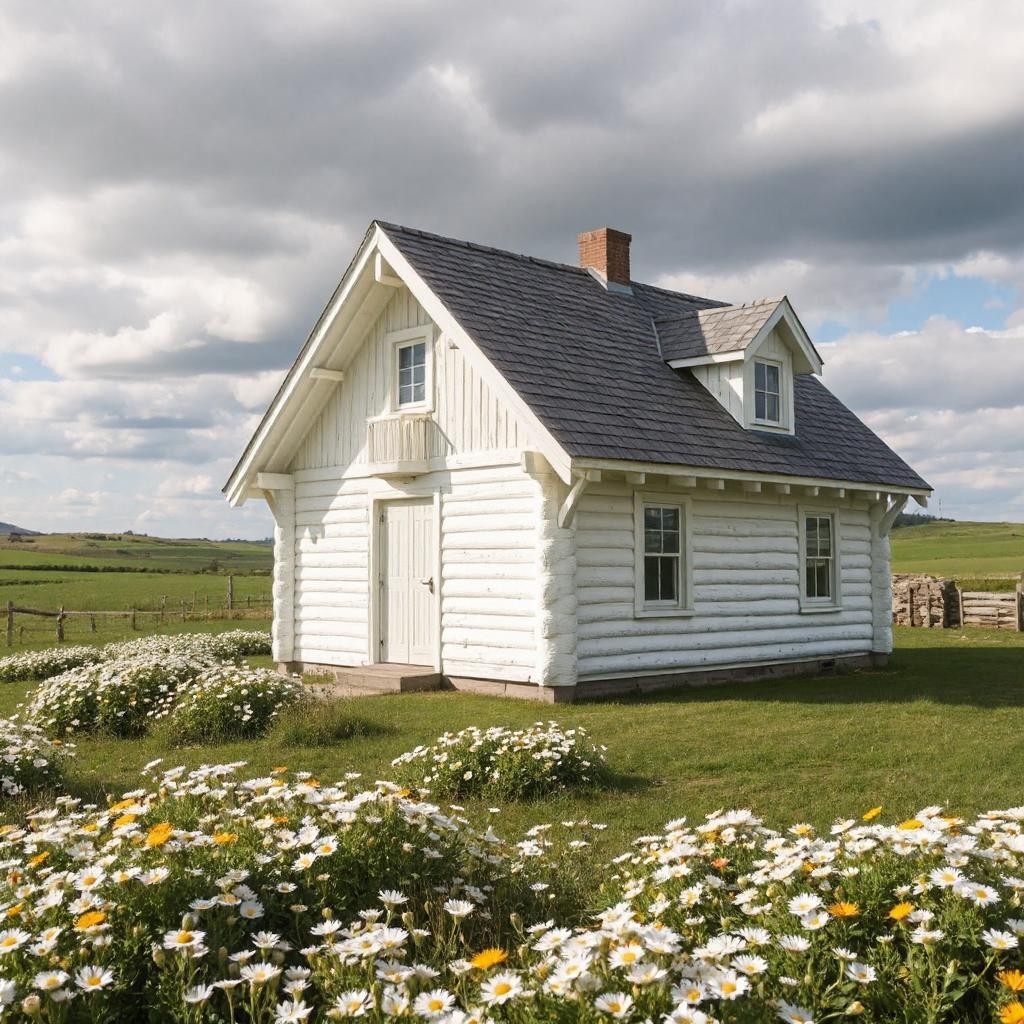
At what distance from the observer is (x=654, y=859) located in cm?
514

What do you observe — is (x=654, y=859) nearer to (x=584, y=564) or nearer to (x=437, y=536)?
(x=584, y=564)

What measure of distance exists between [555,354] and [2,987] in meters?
14.4

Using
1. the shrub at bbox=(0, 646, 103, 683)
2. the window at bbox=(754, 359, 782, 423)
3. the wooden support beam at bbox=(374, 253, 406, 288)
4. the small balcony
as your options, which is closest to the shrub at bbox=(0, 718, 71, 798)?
the small balcony

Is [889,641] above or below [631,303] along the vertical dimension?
below

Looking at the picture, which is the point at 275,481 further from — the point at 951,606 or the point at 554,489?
the point at 951,606

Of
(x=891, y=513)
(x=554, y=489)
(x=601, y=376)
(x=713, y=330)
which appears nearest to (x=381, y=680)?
(x=554, y=489)

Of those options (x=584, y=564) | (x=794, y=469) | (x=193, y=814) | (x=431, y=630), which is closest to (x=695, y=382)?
(x=794, y=469)

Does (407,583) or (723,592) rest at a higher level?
(407,583)

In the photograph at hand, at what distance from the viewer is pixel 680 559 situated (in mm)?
17312

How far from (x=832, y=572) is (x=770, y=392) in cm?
358

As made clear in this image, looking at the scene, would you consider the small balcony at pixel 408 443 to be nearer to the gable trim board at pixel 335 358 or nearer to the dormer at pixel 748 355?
the gable trim board at pixel 335 358

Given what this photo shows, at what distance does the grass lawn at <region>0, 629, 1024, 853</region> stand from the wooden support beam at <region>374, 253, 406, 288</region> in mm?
6597

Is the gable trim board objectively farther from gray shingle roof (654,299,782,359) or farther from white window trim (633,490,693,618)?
gray shingle roof (654,299,782,359)

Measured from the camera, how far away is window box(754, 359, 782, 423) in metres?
19.4
